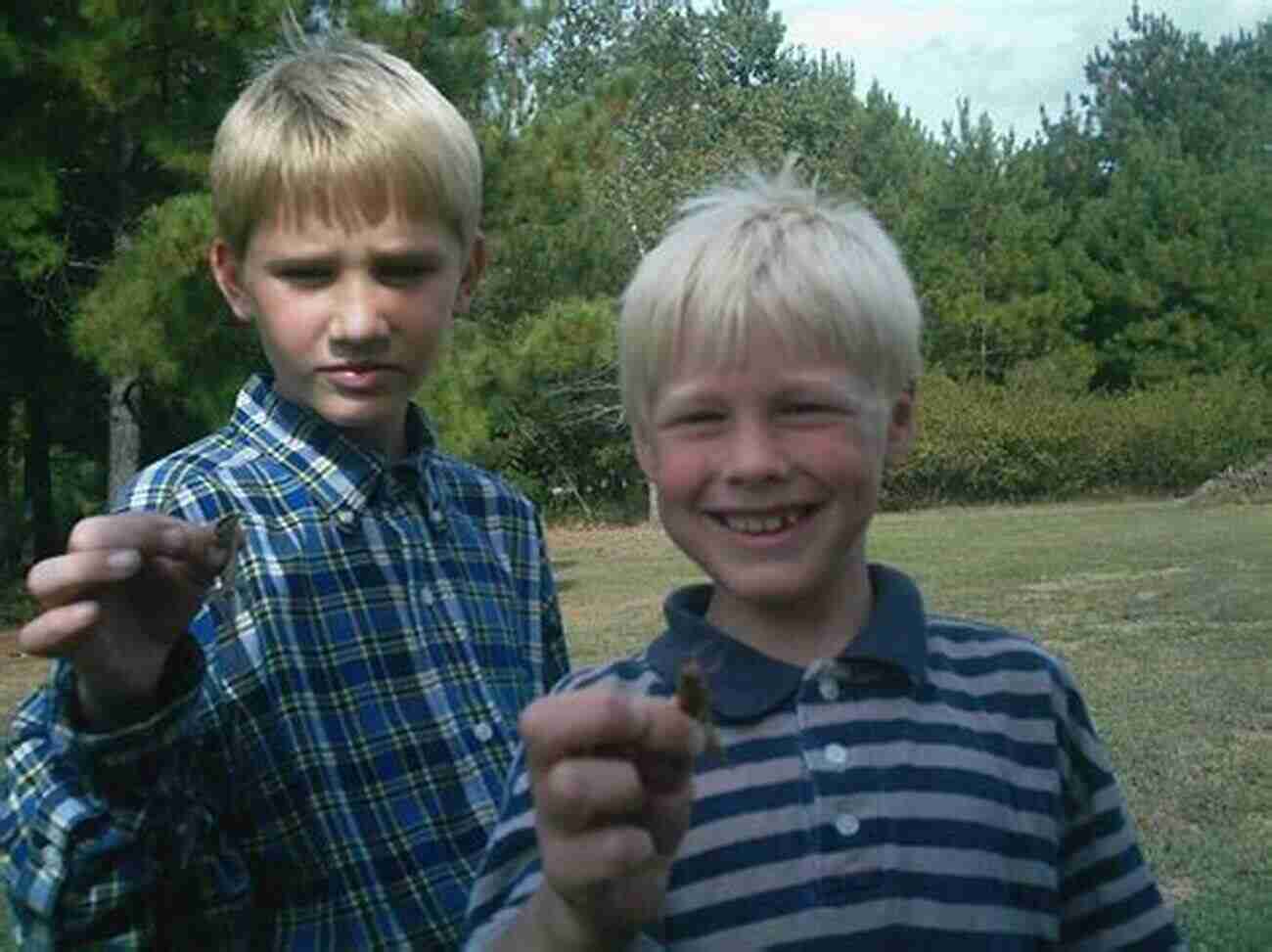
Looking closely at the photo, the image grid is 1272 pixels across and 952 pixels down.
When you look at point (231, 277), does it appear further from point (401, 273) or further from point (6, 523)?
point (6, 523)

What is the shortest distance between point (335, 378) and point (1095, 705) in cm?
768

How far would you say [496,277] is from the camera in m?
19.8

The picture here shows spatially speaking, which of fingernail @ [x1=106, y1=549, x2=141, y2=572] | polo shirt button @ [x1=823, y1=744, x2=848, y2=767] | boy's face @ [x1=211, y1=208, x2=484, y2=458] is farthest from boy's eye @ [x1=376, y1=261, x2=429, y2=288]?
polo shirt button @ [x1=823, y1=744, x2=848, y2=767]

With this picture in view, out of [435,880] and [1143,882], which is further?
[435,880]

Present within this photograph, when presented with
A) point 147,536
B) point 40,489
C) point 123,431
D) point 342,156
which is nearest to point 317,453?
point 342,156

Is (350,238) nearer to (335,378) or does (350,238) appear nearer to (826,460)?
(335,378)

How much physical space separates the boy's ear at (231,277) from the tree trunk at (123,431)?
492 inches

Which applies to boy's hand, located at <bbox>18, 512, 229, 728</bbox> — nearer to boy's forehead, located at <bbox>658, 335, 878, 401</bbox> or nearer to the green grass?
boy's forehead, located at <bbox>658, 335, 878, 401</bbox>

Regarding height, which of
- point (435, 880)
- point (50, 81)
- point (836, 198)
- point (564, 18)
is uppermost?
point (564, 18)

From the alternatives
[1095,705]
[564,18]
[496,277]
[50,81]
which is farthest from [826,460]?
[564,18]

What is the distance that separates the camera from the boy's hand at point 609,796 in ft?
3.24

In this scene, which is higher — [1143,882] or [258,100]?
[258,100]

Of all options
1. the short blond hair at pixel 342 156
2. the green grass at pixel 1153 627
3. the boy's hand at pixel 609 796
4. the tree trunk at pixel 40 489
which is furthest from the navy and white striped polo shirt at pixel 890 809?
the tree trunk at pixel 40 489

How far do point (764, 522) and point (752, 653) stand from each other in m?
0.10
